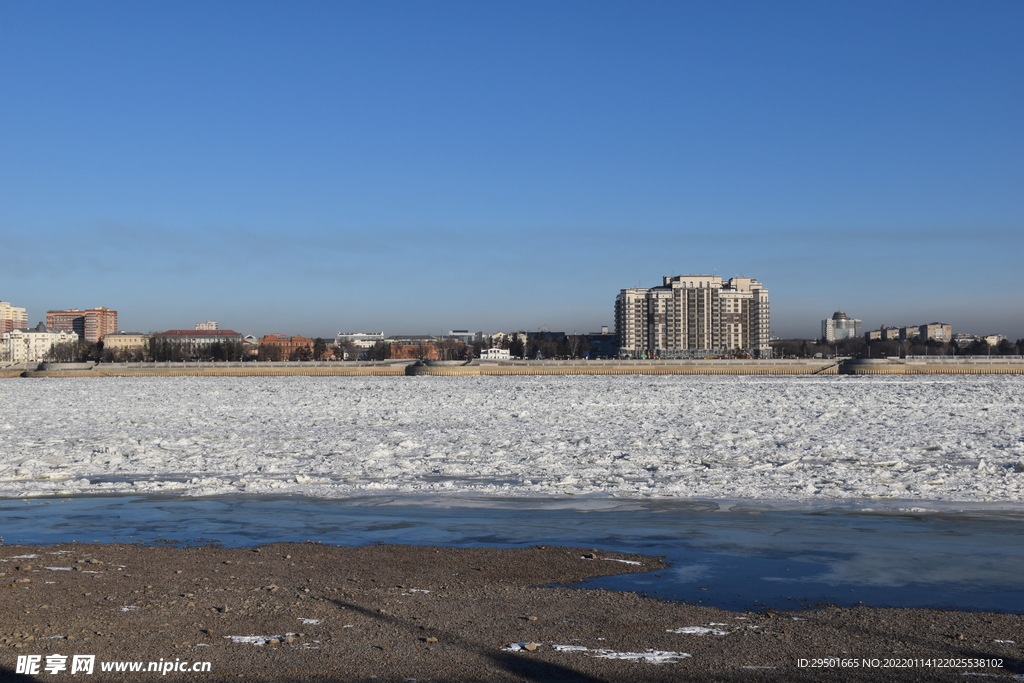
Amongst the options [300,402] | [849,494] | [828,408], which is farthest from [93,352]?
[849,494]

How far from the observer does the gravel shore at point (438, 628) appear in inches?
201

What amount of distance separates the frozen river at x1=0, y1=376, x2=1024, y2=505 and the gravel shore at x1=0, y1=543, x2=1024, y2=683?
14.8 ft

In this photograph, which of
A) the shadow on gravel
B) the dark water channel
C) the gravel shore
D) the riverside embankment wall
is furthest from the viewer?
the riverside embankment wall

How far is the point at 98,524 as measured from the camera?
9.91 metres

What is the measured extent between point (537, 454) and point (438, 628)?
34.0 ft

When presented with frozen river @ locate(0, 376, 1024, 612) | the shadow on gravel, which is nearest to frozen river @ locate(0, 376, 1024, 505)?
frozen river @ locate(0, 376, 1024, 612)

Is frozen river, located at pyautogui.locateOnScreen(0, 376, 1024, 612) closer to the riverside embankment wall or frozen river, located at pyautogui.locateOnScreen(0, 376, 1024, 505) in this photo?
frozen river, located at pyautogui.locateOnScreen(0, 376, 1024, 505)

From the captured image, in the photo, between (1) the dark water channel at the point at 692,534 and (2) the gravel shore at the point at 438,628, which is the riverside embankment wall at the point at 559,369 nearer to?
(1) the dark water channel at the point at 692,534

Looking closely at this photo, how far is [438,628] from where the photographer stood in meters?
5.92

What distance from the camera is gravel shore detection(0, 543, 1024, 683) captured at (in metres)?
5.11

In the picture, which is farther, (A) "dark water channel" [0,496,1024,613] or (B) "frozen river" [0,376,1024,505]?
(B) "frozen river" [0,376,1024,505]

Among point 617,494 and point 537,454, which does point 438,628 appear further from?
point 537,454

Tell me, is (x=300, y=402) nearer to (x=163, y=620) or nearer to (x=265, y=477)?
(x=265, y=477)

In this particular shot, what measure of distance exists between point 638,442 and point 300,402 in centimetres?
2068
